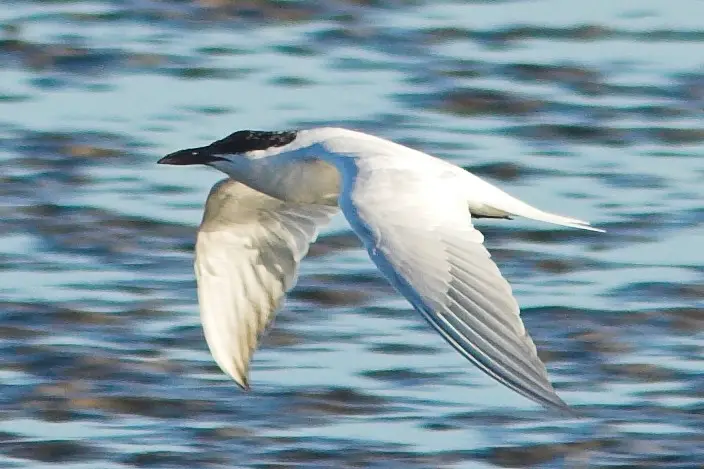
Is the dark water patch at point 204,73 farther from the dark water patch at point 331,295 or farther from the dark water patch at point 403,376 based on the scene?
the dark water patch at point 403,376

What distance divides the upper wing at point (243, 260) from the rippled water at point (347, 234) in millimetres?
358

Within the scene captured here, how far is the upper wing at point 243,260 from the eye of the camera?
320 inches

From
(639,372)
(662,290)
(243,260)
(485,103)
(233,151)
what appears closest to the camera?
(233,151)

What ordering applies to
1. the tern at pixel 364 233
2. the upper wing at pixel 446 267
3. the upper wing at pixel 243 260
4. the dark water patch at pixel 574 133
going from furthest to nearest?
A: the dark water patch at pixel 574 133
the upper wing at pixel 243 260
the tern at pixel 364 233
the upper wing at pixel 446 267

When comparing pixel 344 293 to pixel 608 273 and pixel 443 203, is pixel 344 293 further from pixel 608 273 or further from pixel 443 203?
pixel 443 203

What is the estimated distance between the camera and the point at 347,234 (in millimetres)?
10617

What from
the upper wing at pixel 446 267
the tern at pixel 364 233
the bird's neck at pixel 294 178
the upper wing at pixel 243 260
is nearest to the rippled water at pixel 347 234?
the upper wing at pixel 243 260

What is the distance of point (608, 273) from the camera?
10086 mm

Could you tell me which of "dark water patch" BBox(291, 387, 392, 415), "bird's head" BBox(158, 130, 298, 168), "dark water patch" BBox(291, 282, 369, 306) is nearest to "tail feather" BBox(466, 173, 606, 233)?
"bird's head" BBox(158, 130, 298, 168)

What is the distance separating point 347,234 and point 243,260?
7.69ft

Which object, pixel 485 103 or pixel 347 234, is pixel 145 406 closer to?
pixel 347 234

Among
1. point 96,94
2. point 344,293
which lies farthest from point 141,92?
point 344,293

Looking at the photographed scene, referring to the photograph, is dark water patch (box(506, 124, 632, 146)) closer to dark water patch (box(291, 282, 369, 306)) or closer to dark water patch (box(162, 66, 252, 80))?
dark water patch (box(162, 66, 252, 80))

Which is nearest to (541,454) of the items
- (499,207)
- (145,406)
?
(499,207)
